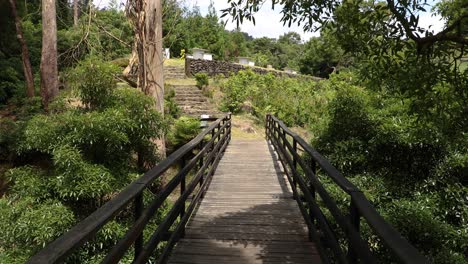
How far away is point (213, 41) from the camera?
4003 cm

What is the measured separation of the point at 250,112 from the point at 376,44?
14.1 metres

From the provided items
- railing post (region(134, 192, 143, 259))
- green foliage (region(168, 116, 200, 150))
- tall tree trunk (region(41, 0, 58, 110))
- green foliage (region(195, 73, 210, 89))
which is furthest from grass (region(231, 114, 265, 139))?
railing post (region(134, 192, 143, 259))

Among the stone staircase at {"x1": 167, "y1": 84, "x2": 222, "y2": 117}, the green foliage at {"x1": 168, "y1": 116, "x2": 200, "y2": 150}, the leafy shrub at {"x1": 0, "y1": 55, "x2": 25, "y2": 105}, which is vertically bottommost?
the green foliage at {"x1": 168, "y1": 116, "x2": 200, "y2": 150}

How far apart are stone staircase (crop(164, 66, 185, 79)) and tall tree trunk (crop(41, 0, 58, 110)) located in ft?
37.6

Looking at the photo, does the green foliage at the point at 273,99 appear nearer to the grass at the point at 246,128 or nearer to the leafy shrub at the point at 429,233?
the grass at the point at 246,128

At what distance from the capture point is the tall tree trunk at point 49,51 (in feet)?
35.8

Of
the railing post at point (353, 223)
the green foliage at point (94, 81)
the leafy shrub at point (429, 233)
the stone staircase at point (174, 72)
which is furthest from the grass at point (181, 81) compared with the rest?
the railing post at point (353, 223)

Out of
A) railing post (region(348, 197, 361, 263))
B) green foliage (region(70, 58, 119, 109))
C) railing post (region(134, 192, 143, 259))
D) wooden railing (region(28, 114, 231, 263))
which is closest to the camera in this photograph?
wooden railing (region(28, 114, 231, 263))

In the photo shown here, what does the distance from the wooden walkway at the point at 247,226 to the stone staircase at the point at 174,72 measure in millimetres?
16734

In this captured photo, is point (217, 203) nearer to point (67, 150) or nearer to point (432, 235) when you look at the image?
point (67, 150)

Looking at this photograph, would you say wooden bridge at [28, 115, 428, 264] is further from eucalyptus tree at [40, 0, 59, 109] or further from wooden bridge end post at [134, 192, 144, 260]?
eucalyptus tree at [40, 0, 59, 109]

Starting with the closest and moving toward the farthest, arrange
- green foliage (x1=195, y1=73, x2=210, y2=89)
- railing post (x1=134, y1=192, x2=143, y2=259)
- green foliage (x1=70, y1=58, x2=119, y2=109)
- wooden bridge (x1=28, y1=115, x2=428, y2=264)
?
1. wooden bridge (x1=28, y1=115, x2=428, y2=264)
2. railing post (x1=134, y1=192, x2=143, y2=259)
3. green foliage (x1=70, y1=58, x2=119, y2=109)
4. green foliage (x1=195, y1=73, x2=210, y2=89)

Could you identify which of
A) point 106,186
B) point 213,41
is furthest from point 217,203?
point 213,41

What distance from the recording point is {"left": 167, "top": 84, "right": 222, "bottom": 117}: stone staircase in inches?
623
